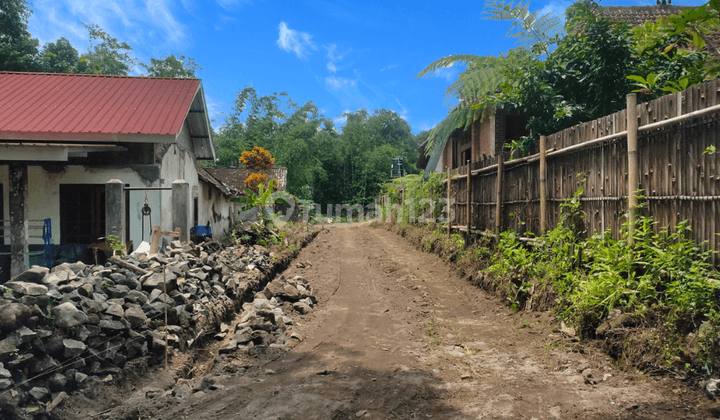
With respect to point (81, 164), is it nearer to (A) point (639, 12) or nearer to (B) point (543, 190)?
(B) point (543, 190)

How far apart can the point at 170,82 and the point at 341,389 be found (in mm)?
11808

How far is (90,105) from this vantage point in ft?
35.7

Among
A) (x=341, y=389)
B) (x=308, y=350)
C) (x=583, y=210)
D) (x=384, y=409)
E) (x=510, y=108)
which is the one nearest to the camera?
(x=384, y=409)

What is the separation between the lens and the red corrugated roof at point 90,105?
920 centimetres

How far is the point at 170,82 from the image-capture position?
12.9 meters

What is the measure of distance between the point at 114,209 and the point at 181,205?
1.06m

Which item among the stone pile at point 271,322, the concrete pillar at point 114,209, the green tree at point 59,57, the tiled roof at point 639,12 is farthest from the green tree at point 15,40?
the tiled roof at point 639,12

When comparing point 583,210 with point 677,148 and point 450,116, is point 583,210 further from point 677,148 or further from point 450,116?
point 450,116

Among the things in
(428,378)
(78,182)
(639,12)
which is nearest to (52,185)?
(78,182)

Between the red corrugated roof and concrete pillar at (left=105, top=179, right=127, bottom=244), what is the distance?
6.83 feet

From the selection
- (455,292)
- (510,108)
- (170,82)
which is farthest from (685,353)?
(170,82)

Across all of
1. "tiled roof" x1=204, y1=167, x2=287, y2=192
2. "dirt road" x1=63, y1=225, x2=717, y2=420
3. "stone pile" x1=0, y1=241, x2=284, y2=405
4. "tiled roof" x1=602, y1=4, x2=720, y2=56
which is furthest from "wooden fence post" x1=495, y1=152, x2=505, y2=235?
"tiled roof" x1=204, y1=167, x2=287, y2=192

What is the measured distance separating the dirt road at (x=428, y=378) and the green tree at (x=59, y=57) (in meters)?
25.4

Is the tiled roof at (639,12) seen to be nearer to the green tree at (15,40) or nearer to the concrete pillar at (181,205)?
the concrete pillar at (181,205)
